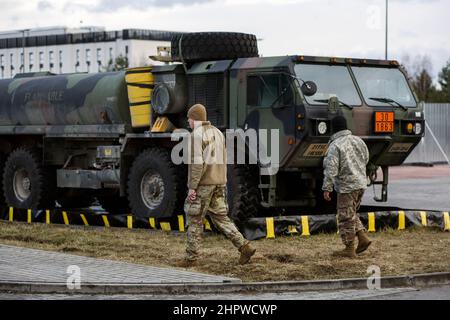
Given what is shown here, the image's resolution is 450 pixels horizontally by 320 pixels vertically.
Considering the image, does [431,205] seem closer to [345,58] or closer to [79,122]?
[345,58]

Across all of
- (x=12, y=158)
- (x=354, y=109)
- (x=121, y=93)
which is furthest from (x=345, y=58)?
(x=12, y=158)

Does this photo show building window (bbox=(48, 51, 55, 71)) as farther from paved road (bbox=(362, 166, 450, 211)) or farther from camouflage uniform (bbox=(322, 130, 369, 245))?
camouflage uniform (bbox=(322, 130, 369, 245))

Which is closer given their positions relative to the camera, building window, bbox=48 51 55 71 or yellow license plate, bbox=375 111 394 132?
yellow license plate, bbox=375 111 394 132

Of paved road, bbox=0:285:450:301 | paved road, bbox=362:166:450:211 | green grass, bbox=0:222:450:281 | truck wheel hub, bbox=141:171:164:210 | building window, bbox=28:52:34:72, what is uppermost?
building window, bbox=28:52:34:72

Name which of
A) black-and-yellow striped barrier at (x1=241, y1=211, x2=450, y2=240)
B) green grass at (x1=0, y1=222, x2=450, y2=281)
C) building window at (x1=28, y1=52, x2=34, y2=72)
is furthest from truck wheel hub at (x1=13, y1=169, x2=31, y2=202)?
building window at (x1=28, y1=52, x2=34, y2=72)

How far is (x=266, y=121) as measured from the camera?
1670 centimetres

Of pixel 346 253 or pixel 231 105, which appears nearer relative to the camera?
pixel 346 253

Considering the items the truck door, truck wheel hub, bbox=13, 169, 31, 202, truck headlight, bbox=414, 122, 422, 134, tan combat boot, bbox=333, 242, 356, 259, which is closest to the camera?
tan combat boot, bbox=333, 242, 356, 259

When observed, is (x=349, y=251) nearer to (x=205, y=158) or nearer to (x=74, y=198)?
(x=205, y=158)

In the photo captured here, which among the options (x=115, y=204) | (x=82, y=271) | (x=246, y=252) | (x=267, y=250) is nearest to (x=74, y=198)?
(x=115, y=204)

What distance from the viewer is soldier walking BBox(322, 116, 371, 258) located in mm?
13711

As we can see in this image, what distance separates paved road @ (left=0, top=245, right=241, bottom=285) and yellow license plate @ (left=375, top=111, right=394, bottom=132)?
5882 mm
